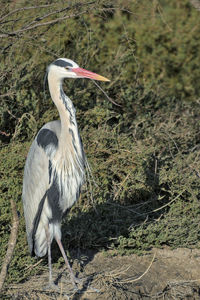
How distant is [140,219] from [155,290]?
3.05 ft

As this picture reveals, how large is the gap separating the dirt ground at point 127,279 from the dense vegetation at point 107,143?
102 millimetres

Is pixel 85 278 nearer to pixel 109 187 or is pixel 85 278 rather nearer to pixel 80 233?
pixel 80 233

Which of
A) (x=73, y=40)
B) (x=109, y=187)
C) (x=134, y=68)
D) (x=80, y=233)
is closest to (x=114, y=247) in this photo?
(x=80, y=233)

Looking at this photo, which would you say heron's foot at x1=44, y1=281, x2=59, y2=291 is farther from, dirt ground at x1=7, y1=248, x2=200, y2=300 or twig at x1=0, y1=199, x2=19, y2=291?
twig at x1=0, y1=199, x2=19, y2=291

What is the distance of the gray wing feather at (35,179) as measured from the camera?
412cm

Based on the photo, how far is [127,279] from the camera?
4219 millimetres

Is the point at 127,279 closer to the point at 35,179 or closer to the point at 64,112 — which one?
the point at 35,179

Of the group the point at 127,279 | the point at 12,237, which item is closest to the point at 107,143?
the point at 127,279

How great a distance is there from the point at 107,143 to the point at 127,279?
5.16 ft

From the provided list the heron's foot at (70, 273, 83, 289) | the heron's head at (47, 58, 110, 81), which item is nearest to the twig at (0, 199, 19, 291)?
the heron's foot at (70, 273, 83, 289)

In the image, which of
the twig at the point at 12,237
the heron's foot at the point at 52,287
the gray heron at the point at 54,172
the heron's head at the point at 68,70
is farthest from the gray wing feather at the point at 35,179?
the twig at the point at 12,237

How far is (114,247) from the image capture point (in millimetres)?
4664

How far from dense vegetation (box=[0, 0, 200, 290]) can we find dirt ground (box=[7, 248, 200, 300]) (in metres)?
0.10

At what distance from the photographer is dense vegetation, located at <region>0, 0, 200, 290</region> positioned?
4746 millimetres
